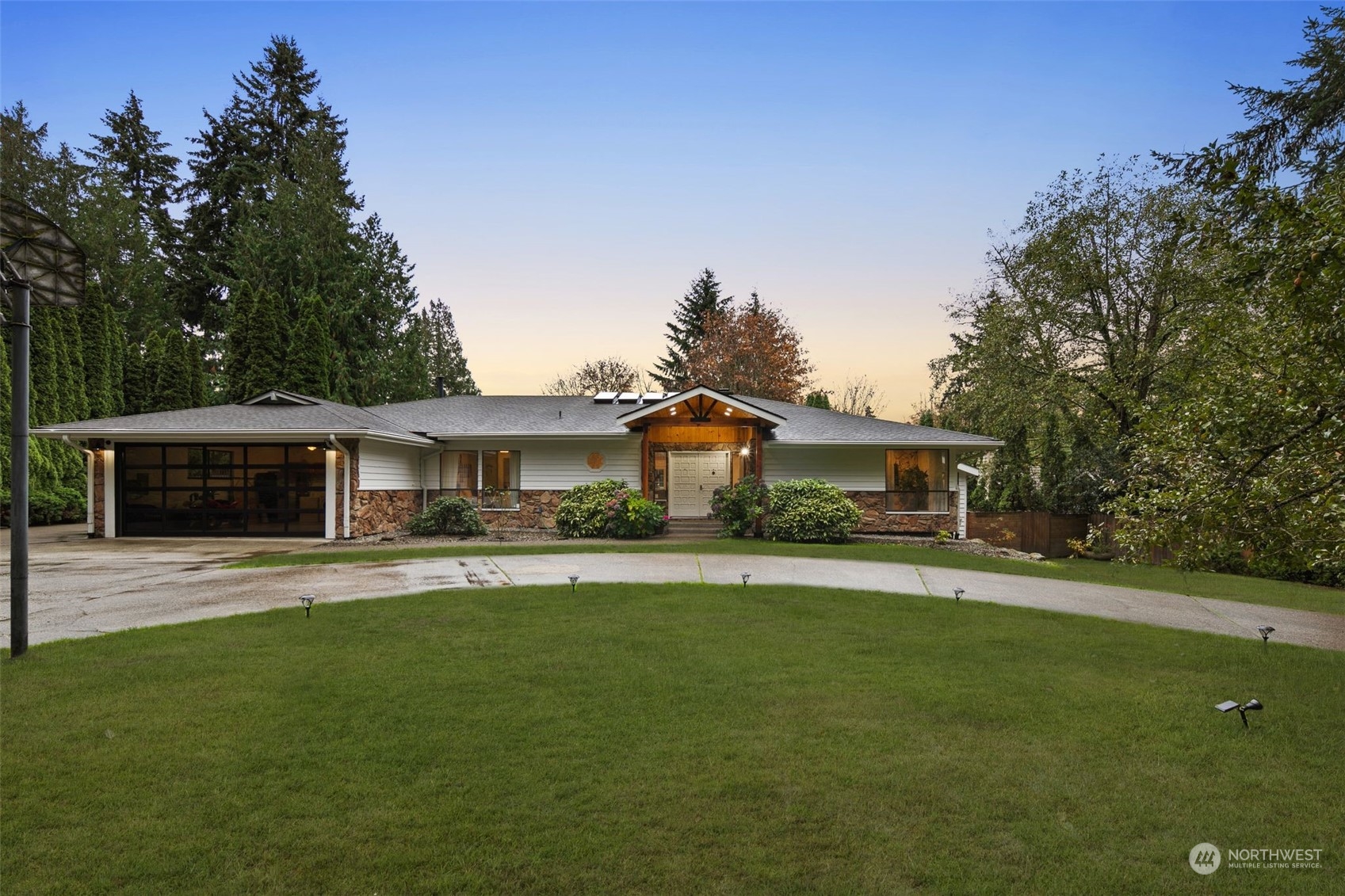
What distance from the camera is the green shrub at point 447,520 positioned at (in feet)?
56.5

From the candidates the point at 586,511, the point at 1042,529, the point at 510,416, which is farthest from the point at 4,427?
the point at 1042,529

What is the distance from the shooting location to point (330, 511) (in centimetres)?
1584

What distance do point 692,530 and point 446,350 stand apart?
37619 millimetres

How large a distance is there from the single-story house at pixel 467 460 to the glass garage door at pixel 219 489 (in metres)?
0.03

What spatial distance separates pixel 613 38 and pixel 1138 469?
13.4 meters

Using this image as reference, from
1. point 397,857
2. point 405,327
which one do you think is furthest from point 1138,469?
point 405,327

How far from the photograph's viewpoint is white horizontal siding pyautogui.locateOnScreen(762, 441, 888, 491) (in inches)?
733

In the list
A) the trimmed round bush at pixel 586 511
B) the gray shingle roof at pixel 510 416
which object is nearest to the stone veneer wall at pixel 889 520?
the trimmed round bush at pixel 586 511

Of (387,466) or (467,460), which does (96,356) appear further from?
(467,460)

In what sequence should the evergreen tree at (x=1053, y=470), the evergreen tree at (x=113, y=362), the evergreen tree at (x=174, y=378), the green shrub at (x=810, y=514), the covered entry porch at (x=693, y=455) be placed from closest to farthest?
the green shrub at (x=810, y=514), the covered entry porch at (x=693, y=455), the evergreen tree at (x=1053, y=470), the evergreen tree at (x=113, y=362), the evergreen tree at (x=174, y=378)

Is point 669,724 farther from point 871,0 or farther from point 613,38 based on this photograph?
point 613,38

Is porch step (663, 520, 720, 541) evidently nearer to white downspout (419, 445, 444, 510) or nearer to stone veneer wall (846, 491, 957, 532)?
stone veneer wall (846, 491, 957, 532)

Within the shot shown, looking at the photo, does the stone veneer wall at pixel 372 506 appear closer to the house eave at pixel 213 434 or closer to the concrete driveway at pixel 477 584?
the house eave at pixel 213 434

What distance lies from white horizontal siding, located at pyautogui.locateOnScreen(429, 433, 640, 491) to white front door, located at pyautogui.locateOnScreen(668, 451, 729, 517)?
113cm
